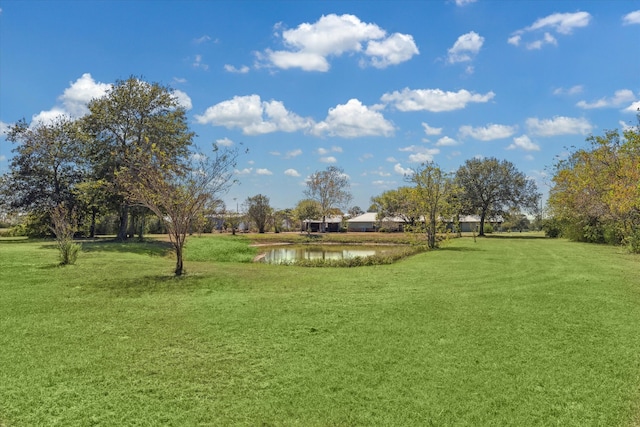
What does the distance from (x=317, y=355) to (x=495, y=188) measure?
60.0 m

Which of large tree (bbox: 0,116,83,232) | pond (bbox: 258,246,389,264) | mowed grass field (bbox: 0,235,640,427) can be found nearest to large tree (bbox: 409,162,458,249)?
pond (bbox: 258,246,389,264)

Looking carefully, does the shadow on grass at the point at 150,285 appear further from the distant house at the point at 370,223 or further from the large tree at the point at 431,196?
the distant house at the point at 370,223

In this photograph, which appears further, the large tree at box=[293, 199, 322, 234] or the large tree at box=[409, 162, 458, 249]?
the large tree at box=[293, 199, 322, 234]

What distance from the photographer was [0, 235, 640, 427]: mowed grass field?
14.3 feet

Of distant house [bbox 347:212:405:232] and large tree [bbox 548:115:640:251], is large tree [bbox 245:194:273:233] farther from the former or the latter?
large tree [bbox 548:115:640:251]

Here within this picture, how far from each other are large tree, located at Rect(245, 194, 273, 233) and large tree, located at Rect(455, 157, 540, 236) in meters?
29.3

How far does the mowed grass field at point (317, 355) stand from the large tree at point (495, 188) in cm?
5154

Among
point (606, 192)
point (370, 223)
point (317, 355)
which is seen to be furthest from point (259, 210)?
point (317, 355)

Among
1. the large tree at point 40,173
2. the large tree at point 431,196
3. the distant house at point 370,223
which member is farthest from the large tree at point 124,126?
the distant house at point 370,223

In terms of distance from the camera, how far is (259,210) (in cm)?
6538

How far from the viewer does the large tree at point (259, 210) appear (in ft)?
214

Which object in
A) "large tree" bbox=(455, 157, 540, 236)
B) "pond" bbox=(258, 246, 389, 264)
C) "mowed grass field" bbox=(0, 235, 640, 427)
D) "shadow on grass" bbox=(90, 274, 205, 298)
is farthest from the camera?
"large tree" bbox=(455, 157, 540, 236)

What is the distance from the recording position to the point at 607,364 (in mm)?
5676

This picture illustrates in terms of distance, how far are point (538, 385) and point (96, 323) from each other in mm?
6977
